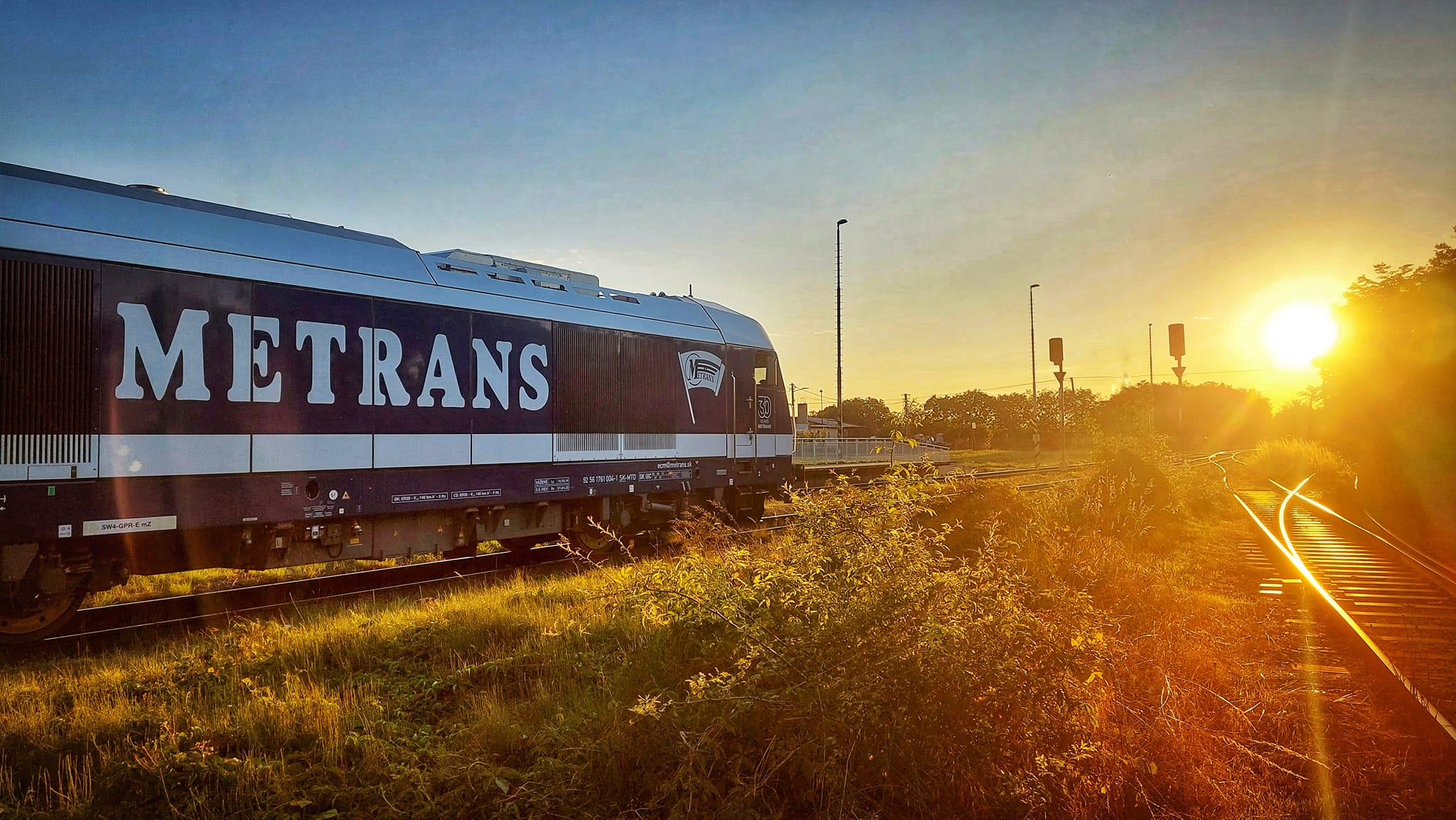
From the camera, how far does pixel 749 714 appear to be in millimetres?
4105

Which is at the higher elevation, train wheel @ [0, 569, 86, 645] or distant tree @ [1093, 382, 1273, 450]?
distant tree @ [1093, 382, 1273, 450]

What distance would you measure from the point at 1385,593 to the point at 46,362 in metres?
15.7

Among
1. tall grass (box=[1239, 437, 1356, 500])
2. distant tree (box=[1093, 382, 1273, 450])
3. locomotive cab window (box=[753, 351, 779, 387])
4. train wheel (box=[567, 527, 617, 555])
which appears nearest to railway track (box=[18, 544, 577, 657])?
train wheel (box=[567, 527, 617, 555])

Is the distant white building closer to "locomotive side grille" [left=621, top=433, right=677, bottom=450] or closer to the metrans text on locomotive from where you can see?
"locomotive side grille" [left=621, top=433, right=677, bottom=450]

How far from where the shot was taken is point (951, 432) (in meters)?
84.4

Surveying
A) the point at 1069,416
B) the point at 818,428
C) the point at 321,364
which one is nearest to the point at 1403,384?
the point at 321,364

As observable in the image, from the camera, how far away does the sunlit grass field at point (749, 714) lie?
3949mm

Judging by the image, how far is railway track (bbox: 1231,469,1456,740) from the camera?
7.09 m

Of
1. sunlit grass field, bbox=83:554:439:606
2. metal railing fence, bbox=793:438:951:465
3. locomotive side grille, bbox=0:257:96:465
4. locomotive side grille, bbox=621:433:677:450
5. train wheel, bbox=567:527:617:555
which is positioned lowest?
sunlit grass field, bbox=83:554:439:606

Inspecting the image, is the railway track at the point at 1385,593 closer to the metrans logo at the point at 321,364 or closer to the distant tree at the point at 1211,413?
the metrans logo at the point at 321,364

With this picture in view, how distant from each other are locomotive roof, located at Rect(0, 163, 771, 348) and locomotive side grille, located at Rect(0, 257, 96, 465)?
27 cm

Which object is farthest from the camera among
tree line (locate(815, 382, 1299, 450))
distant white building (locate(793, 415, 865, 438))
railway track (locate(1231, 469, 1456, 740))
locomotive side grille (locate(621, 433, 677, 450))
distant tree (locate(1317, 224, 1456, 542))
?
tree line (locate(815, 382, 1299, 450))

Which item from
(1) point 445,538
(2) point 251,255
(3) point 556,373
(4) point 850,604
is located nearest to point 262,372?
(2) point 251,255

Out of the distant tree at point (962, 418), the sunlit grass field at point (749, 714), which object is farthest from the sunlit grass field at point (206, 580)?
the distant tree at point (962, 418)
